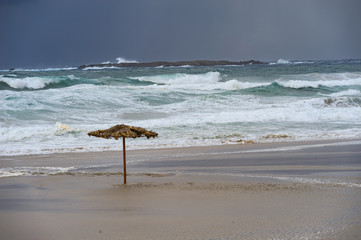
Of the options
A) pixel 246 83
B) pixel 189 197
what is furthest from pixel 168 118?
pixel 246 83

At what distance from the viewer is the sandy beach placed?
5344 mm

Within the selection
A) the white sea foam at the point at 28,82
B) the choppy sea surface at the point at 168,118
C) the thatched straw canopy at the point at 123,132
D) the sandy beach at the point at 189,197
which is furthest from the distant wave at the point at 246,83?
the thatched straw canopy at the point at 123,132

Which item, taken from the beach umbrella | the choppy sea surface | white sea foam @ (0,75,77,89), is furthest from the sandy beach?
white sea foam @ (0,75,77,89)

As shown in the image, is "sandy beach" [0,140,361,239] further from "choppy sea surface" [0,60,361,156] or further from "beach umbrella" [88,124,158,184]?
"choppy sea surface" [0,60,361,156]

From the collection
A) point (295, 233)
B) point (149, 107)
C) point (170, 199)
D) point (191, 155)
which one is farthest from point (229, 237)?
point (149, 107)

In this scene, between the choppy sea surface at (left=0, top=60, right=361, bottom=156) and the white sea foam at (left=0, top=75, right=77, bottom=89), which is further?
the white sea foam at (left=0, top=75, right=77, bottom=89)

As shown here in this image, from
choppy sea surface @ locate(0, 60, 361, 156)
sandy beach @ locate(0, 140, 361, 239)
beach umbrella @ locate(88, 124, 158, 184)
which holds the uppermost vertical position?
choppy sea surface @ locate(0, 60, 361, 156)

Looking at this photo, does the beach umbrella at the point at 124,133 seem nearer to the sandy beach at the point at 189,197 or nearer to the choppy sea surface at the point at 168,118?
the sandy beach at the point at 189,197

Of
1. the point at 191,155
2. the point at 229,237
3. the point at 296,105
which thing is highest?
the point at 296,105

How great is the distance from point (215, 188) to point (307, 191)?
1355 mm

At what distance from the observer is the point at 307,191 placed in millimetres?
6977

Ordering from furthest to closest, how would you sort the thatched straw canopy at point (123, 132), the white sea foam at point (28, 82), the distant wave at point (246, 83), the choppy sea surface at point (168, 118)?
the white sea foam at point (28, 82)
the distant wave at point (246, 83)
the choppy sea surface at point (168, 118)
the thatched straw canopy at point (123, 132)

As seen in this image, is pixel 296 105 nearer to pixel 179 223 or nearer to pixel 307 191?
pixel 307 191

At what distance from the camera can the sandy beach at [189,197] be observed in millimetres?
5344
